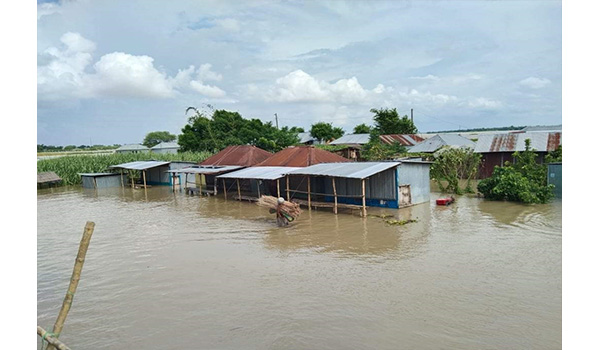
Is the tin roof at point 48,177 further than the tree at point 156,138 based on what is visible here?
No

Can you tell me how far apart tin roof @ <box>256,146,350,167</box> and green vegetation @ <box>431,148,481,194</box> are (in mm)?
4931

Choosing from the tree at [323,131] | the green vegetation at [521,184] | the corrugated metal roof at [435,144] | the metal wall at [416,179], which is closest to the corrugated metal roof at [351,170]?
the metal wall at [416,179]

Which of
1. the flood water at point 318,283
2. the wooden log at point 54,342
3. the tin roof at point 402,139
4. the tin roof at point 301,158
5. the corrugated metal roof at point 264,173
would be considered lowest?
the flood water at point 318,283

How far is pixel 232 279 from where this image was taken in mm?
9719

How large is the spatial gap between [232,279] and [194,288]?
88 cm

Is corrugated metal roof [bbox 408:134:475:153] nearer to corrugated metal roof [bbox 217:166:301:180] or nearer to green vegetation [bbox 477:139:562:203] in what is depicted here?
green vegetation [bbox 477:139:562:203]

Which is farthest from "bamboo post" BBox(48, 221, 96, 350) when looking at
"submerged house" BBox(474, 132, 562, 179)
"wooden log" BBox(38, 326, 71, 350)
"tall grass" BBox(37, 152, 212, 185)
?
"tall grass" BBox(37, 152, 212, 185)

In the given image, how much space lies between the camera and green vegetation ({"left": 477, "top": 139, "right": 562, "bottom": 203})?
17.4 meters

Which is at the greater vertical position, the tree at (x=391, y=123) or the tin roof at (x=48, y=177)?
the tree at (x=391, y=123)

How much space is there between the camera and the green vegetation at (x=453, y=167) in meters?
21.6

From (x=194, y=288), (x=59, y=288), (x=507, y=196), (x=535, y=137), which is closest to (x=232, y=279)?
(x=194, y=288)

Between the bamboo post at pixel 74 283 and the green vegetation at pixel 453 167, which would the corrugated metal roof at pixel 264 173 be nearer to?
the green vegetation at pixel 453 167

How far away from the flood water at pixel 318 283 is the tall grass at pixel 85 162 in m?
20.9
